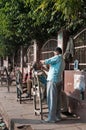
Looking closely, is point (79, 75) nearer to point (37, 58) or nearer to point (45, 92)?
point (45, 92)

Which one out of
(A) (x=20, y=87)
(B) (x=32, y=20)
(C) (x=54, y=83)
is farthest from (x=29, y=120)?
(B) (x=32, y=20)

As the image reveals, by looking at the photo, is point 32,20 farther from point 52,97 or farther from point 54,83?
point 52,97

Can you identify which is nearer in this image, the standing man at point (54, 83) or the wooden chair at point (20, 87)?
the standing man at point (54, 83)

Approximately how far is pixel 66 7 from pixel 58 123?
308 centimetres

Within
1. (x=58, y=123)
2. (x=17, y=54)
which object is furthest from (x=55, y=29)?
(x=17, y=54)

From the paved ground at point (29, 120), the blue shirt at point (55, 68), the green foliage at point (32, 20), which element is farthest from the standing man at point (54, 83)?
the green foliage at point (32, 20)

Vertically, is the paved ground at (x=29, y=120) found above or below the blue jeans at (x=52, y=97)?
below

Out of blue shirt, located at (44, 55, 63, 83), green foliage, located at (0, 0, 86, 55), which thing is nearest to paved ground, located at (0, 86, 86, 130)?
blue shirt, located at (44, 55, 63, 83)

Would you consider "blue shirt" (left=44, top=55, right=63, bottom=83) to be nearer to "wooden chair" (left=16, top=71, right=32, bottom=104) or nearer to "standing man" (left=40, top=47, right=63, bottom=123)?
"standing man" (left=40, top=47, right=63, bottom=123)

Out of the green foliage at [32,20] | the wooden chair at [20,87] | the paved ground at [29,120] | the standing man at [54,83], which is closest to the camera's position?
the paved ground at [29,120]

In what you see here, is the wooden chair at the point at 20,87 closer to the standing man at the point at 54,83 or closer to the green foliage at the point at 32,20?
the green foliage at the point at 32,20

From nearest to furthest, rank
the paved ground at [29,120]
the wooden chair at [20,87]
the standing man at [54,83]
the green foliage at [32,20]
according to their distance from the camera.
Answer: the paved ground at [29,120], the standing man at [54,83], the green foliage at [32,20], the wooden chair at [20,87]

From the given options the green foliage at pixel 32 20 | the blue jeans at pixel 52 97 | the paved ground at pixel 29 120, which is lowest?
Result: the paved ground at pixel 29 120

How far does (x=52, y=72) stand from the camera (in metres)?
9.03
